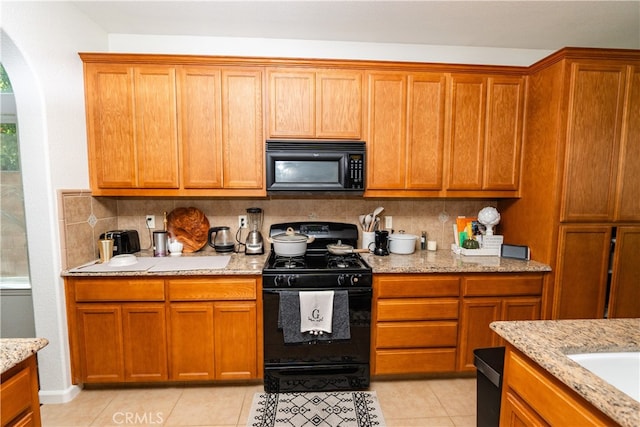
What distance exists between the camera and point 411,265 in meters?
2.25

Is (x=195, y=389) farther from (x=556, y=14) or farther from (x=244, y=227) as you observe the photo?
(x=556, y=14)

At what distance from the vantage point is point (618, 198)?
2.18m

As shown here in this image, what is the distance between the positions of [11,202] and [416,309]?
3092 millimetres

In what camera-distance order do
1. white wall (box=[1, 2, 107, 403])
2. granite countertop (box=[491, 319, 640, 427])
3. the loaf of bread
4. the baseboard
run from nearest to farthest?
granite countertop (box=[491, 319, 640, 427])
white wall (box=[1, 2, 107, 403])
the baseboard
the loaf of bread

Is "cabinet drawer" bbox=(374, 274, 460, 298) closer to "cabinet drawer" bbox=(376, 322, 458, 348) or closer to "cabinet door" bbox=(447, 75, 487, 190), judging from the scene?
"cabinet drawer" bbox=(376, 322, 458, 348)

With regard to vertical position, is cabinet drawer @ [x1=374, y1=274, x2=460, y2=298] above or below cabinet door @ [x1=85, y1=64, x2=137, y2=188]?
below

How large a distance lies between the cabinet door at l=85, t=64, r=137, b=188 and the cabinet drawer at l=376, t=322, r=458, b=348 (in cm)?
226

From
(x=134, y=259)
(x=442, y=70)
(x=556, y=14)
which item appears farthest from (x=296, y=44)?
(x=134, y=259)

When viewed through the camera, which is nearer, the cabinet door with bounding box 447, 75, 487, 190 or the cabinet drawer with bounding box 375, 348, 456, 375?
the cabinet drawer with bounding box 375, 348, 456, 375

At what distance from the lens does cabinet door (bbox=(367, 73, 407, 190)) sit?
2395mm

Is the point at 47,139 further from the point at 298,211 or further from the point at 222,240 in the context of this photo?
the point at 298,211

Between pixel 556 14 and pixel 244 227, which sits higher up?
pixel 556 14

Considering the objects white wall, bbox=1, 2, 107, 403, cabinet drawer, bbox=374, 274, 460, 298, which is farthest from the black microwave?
white wall, bbox=1, 2, 107, 403

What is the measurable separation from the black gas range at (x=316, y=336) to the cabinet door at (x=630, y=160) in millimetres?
1941
